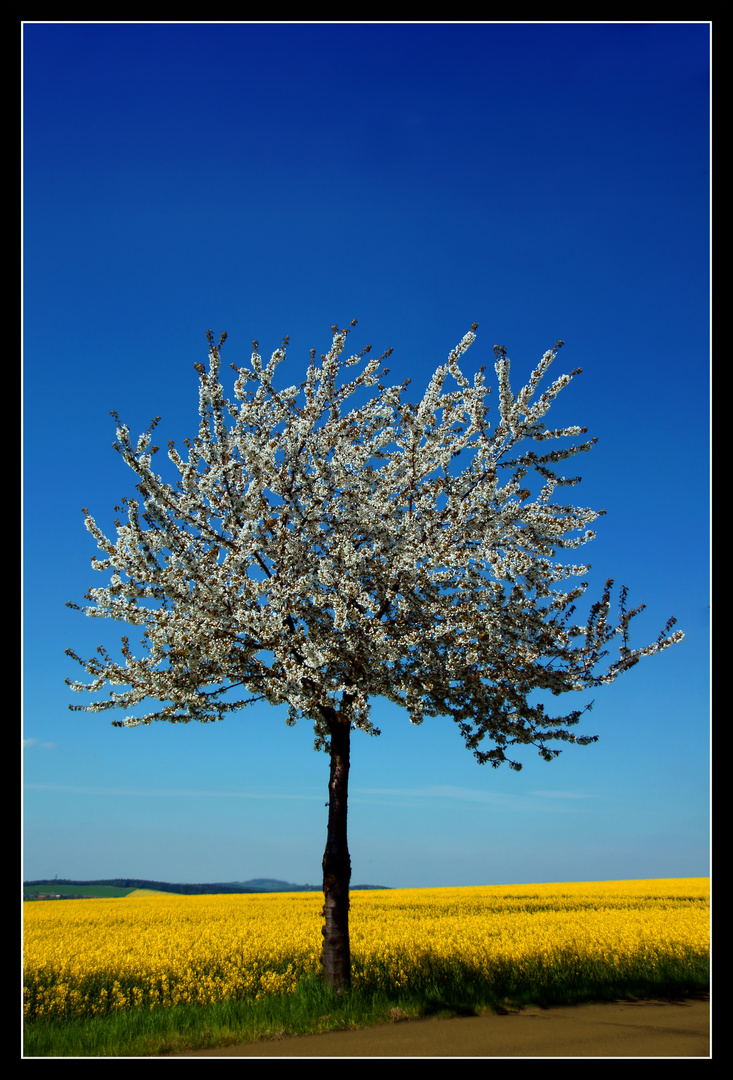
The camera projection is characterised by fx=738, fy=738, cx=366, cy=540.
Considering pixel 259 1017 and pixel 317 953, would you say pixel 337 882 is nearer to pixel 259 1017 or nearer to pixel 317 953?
pixel 259 1017

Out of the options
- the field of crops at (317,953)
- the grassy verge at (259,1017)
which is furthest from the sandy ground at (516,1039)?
the field of crops at (317,953)

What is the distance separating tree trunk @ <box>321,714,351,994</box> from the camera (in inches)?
480

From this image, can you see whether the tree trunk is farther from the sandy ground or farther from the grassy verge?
the sandy ground

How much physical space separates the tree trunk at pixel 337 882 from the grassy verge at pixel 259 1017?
1.14 ft

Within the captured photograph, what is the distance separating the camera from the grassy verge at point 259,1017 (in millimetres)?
10633

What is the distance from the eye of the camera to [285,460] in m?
12.7

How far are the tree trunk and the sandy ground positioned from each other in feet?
4.98

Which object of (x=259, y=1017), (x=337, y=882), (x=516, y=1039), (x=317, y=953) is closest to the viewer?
(x=516, y=1039)

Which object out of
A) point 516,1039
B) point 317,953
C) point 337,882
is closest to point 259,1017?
point 337,882

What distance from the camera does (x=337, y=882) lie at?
488 inches

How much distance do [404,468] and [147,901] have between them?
34.6 metres

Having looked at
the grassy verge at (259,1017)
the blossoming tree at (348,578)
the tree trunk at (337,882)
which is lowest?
the grassy verge at (259,1017)

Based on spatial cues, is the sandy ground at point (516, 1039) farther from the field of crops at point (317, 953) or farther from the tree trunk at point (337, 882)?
the field of crops at point (317, 953)

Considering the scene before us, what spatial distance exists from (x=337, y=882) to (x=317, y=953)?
617 cm
